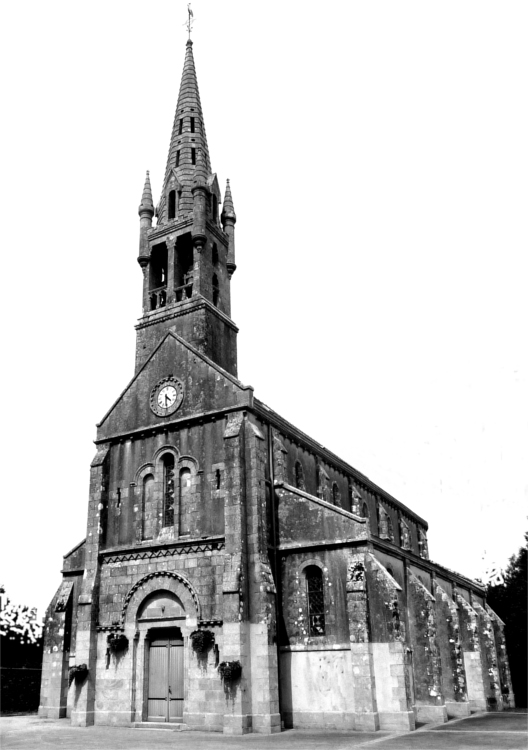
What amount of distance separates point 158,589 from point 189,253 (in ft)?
58.2

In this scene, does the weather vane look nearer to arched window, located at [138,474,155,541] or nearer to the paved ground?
arched window, located at [138,474,155,541]

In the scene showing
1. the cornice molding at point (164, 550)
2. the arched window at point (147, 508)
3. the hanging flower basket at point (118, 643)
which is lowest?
the hanging flower basket at point (118, 643)

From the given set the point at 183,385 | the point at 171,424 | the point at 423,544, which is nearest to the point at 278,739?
the point at 171,424

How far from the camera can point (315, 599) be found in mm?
27547

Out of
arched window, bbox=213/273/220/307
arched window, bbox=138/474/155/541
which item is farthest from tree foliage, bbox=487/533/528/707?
arched window, bbox=213/273/220/307

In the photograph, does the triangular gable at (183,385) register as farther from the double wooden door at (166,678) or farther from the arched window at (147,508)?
the double wooden door at (166,678)

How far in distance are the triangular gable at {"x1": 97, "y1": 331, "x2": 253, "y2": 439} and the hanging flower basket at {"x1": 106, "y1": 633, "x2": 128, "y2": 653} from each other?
903 cm

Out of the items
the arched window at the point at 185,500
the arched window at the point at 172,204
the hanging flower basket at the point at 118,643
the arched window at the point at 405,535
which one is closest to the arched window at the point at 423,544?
the arched window at the point at 405,535

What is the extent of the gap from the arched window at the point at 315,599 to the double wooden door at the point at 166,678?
5.35 m

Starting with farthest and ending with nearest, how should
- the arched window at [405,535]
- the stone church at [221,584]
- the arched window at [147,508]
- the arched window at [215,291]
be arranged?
the arched window at [405,535]
the arched window at [215,291]
the arched window at [147,508]
the stone church at [221,584]

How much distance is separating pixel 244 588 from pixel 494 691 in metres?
18.1

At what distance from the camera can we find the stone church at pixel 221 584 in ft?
84.3

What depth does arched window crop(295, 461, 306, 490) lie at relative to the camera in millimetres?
33000

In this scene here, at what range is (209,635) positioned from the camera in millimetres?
26688
